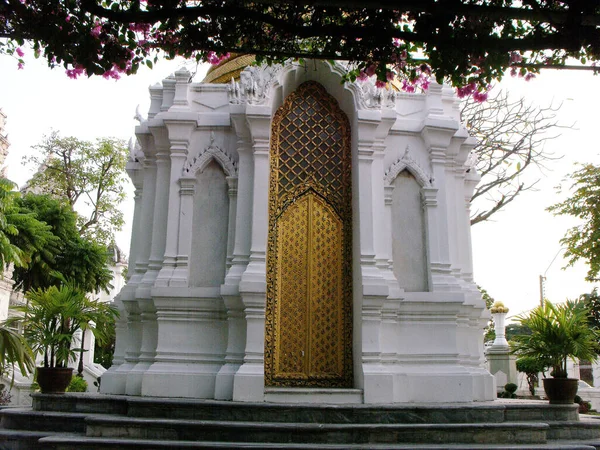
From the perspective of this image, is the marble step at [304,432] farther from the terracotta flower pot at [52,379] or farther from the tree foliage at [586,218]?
the tree foliage at [586,218]

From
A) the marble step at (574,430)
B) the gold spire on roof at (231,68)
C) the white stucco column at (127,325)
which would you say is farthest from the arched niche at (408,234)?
the white stucco column at (127,325)

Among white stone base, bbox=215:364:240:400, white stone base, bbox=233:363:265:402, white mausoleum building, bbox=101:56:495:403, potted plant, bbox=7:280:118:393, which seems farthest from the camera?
potted plant, bbox=7:280:118:393

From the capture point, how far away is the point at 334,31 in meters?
4.91

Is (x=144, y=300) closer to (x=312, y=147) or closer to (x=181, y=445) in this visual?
(x=181, y=445)

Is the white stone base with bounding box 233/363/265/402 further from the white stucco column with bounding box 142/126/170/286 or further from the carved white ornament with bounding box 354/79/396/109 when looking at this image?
the carved white ornament with bounding box 354/79/396/109

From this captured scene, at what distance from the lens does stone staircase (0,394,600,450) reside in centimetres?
613

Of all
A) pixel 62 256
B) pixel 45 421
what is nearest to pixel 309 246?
pixel 45 421

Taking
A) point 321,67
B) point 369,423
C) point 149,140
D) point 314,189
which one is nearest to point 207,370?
point 369,423

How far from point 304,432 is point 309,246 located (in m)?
2.85

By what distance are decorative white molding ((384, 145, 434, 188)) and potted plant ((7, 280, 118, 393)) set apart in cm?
435

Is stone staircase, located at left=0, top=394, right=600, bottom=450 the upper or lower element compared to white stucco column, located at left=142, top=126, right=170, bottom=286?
lower

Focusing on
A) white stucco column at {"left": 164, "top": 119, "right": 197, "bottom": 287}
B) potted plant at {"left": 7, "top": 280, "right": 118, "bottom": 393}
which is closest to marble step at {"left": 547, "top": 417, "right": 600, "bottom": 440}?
white stucco column at {"left": 164, "top": 119, "right": 197, "bottom": 287}

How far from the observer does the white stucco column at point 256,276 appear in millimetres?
7281

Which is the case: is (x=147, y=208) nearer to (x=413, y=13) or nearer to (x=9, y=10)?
(x=9, y=10)
